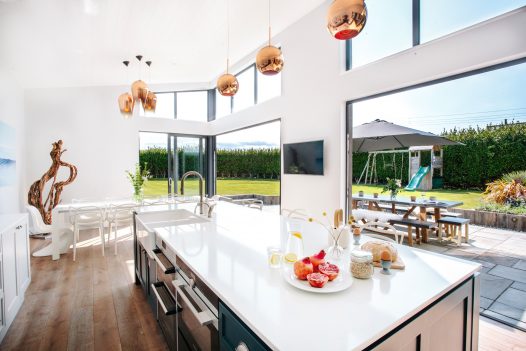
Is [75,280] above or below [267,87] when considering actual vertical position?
below

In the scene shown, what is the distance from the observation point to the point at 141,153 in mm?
7004

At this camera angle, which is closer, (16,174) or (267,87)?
(16,174)

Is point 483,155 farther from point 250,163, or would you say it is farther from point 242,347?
point 250,163

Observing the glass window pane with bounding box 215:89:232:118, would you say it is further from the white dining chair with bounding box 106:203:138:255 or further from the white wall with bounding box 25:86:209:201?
the white dining chair with bounding box 106:203:138:255

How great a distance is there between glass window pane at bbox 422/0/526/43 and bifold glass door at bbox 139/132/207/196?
579 centimetres

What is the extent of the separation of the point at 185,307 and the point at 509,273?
11.4ft

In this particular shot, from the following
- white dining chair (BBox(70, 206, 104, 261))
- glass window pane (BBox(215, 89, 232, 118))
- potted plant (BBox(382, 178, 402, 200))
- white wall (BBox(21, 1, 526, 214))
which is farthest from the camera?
glass window pane (BBox(215, 89, 232, 118))

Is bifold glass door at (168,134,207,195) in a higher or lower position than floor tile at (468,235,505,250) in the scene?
higher

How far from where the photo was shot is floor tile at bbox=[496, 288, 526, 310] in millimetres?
2421

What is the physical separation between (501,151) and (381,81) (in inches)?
63.6

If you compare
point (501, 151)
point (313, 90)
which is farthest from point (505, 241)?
point (313, 90)

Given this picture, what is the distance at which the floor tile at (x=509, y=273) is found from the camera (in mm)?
2852

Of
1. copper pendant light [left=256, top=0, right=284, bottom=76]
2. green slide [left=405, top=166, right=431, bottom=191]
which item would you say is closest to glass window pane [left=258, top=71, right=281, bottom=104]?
green slide [left=405, top=166, right=431, bottom=191]

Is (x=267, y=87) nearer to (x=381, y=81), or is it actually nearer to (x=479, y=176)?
(x=381, y=81)
